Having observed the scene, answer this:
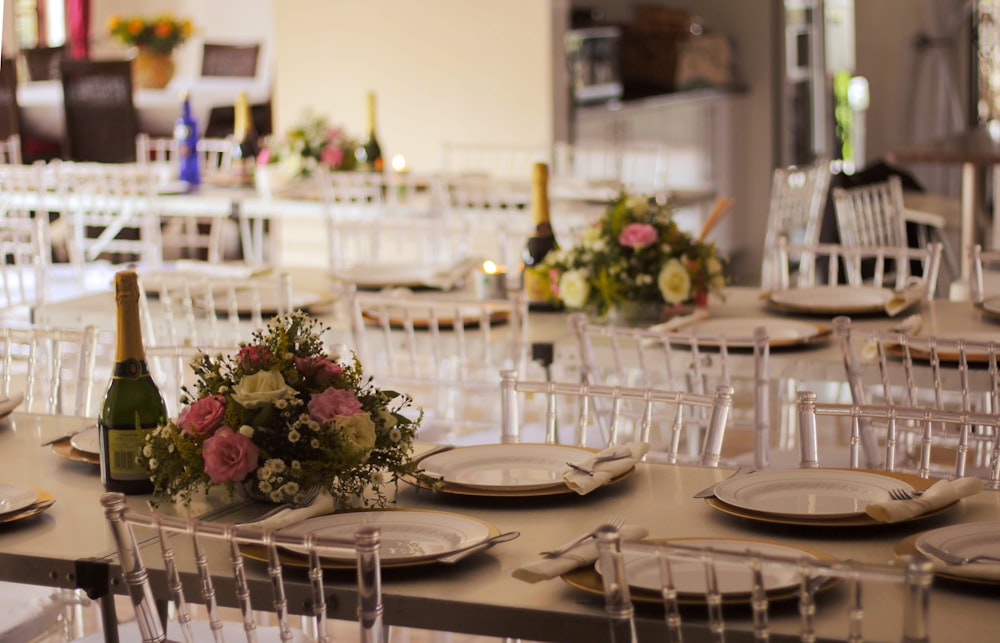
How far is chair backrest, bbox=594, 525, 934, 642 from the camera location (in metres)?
1.16

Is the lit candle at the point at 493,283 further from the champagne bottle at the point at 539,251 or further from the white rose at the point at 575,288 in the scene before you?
the white rose at the point at 575,288

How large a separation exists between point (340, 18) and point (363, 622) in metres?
5.86

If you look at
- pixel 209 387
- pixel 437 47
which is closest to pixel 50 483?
pixel 209 387

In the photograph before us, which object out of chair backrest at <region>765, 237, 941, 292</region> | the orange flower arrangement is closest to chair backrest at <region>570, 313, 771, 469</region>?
chair backrest at <region>765, 237, 941, 292</region>

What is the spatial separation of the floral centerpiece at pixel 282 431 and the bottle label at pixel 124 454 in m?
0.11

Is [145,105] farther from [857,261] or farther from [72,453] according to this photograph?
[72,453]

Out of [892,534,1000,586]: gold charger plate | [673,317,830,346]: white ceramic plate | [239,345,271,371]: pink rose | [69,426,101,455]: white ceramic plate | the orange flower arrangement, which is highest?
the orange flower arrangement

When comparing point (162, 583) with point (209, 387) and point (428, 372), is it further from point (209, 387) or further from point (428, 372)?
point (428, 372)

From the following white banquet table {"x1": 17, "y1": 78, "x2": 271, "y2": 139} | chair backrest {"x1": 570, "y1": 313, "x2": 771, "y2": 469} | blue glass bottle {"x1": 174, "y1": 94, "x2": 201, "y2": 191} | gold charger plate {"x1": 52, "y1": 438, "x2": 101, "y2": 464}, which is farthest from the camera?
white banquet table {"x1": 17, "y1": 78, "x2": 271, "y2": 139}

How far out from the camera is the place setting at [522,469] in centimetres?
181

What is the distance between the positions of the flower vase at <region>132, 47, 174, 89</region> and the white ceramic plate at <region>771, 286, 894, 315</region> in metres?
7.26

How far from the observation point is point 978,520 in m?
1.66

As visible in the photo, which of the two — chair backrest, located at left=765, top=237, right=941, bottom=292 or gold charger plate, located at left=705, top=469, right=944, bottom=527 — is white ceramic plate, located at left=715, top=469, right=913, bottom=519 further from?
chair backrest, located at left=765, top=237, right=941, bottom=292

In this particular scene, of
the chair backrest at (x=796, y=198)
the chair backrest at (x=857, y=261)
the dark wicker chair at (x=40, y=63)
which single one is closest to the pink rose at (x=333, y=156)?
the chair backrest at (x=796, y=198)
